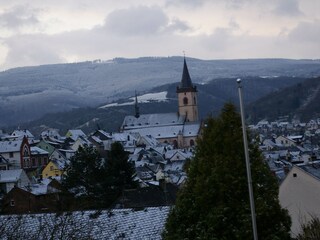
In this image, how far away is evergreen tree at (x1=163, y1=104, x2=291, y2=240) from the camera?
19.0 metres

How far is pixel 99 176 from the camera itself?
44250mm

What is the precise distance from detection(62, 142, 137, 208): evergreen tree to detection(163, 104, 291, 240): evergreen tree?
2191cm

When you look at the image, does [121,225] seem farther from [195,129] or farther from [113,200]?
[195,129]

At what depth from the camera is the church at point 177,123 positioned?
475 feet

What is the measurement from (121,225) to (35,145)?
251 feet

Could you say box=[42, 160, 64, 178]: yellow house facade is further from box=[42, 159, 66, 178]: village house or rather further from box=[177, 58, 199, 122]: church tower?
box=[177, 58, 199, 122]: church tower

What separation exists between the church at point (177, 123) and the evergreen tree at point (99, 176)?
9672 cm

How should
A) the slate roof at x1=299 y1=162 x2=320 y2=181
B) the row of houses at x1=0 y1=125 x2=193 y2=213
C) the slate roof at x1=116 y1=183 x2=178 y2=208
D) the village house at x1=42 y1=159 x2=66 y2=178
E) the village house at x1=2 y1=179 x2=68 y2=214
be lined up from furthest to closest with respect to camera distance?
1. the village house at x1=42 y1=159 x2=66 y2=178
2. the row of houses at x1=0 y1=125 x2=193 y2=213
3. the village house at x1=2 y1=179 x2=68 y2=214
4. the slate roof at x1=116 y1=183 x2=178 y2=208
5. the slate roof at x1=299 y1=162 x2=320 y2=181

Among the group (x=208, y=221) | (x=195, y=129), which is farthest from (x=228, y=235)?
(x=195, y=129)

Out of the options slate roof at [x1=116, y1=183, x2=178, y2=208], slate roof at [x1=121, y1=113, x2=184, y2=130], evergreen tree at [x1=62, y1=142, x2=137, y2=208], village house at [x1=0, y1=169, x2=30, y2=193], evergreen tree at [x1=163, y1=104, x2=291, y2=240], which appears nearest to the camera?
evergreen tree at [x1=163, y1=104, x2=291, y2=240]

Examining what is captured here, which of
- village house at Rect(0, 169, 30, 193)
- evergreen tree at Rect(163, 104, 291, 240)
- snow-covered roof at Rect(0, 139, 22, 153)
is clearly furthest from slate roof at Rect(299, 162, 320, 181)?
snow-covered roof at Rect(0, 139, 22, 153)

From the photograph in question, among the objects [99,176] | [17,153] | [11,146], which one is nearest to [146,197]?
[99,176]

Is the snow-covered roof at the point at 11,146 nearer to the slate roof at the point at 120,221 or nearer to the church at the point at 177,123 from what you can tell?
the church at the point at 177,123

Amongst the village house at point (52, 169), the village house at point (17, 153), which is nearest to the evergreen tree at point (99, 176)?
the village house at point (52, 169)
